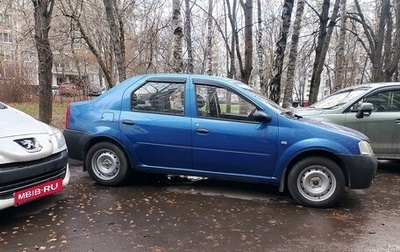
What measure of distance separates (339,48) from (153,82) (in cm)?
1181

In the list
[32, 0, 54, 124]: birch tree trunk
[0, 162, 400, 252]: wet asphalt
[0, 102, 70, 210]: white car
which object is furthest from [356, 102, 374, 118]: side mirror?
[32, 0, 54, 124]: birch tree trunk

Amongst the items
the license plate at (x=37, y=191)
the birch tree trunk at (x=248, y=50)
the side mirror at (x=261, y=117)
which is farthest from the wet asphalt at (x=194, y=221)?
the birch tree trunk at (x=248, y=50)

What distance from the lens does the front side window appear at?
16.2 feet

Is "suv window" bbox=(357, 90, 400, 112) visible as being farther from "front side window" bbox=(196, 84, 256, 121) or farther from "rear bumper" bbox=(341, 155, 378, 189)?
"front side window" bbox=(196, 84, 256, 121)

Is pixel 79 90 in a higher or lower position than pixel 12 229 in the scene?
higher

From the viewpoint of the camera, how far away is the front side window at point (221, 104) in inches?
195

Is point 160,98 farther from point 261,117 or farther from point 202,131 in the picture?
point 261,117

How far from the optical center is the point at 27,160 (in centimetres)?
387

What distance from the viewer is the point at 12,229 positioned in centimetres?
376

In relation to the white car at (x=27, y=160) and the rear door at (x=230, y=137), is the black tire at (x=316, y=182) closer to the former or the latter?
the rear door at (x=230, y=137)

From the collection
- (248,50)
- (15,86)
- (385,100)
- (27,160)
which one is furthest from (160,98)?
(15,86)

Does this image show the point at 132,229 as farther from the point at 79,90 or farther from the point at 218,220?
the point at 79,90

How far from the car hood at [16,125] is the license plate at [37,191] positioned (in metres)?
0.63

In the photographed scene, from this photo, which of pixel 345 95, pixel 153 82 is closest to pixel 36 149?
pixel 153 82
